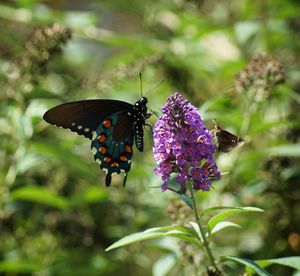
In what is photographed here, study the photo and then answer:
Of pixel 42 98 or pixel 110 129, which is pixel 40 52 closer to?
pixel 42 98

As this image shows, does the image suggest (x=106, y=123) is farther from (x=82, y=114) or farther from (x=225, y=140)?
(x=225, y=140)

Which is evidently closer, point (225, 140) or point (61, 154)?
point (225, 140)

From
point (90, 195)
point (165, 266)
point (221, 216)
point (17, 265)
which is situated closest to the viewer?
point (221, 216)

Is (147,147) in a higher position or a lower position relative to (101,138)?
higher

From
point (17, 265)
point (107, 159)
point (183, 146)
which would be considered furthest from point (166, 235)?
point (17, 265)

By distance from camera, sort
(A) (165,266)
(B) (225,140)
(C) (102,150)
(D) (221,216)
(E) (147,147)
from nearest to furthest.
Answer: (D) (221,216) → (B) (225,140) → (A) (165,266) → (C) (102,150) → (E) (147,147)

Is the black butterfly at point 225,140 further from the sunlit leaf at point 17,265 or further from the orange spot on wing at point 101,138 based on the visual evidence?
the sunlit leaf at point 17,265

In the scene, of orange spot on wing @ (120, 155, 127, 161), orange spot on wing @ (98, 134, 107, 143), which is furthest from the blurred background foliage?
orange spot on wing @ (98, 134, 107, 143)

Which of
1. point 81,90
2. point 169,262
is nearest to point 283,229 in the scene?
point 169,262
